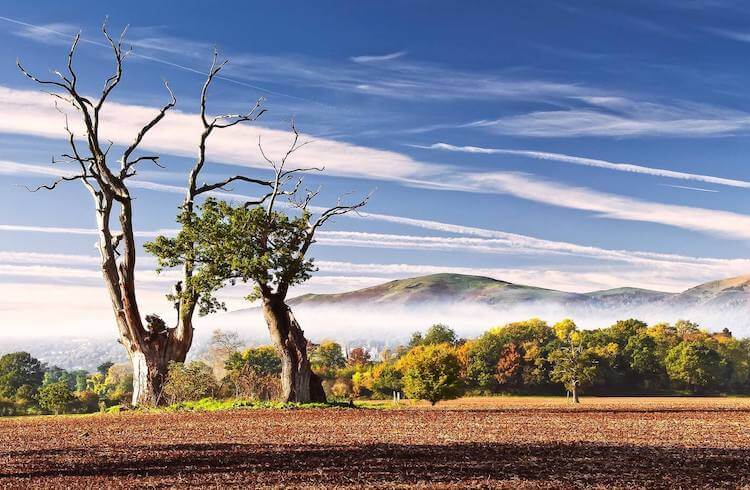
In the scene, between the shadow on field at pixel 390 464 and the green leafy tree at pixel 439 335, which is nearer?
the shadow on field at pixel 390 464

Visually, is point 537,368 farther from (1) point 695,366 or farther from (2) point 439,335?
(2) point 439,335

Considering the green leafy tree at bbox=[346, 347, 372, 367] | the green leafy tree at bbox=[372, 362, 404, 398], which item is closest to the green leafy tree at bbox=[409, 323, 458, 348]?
the green leafy tree at bbox=[346, 347, 372, 367]

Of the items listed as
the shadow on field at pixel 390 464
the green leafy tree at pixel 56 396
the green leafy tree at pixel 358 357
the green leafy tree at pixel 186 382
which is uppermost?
the green leafy tree at pixel 358 357

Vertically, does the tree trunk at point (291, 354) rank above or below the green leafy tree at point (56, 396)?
above

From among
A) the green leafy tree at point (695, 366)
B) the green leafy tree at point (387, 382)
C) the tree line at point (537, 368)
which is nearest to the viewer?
the tree line at point (537, 368)

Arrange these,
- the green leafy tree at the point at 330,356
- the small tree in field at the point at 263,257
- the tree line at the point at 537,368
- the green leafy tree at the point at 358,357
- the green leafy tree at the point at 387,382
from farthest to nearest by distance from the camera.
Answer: the green leafy tree at the point at 358,357, the green leafy tree at the point at 330,356, the green leafy tree at the point at 387,382, the tree line at the point at 537,368, the small tree in field at the point at 263,257

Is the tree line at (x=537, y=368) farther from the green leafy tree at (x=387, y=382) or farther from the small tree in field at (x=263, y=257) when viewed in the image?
the small tree in field at (x=263, y=257)

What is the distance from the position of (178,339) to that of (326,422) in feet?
53.1

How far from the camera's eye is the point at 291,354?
128ft

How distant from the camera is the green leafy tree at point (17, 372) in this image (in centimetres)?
6938

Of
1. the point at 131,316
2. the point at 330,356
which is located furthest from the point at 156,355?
the point at 330,356

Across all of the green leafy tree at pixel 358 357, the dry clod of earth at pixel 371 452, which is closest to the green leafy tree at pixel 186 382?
the dry clod of earth at pixel 371 452

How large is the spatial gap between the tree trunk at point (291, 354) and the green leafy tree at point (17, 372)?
38.5 meters

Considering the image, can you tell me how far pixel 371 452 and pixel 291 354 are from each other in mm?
19216
